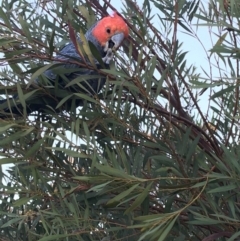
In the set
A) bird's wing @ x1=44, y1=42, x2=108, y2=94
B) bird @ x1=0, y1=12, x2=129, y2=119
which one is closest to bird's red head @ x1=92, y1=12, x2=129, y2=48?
bird @ x1=0, y1=12, x2=129, y2=119

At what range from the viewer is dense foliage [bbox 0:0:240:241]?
0.79 meters

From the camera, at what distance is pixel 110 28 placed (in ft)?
3.81

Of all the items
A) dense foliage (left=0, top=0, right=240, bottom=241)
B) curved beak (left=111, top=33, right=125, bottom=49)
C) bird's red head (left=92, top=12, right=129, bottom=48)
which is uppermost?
bird's red head (left=92, top=12, right=129, bottom=48)

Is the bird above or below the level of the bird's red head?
below

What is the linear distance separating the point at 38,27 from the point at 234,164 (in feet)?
1.85

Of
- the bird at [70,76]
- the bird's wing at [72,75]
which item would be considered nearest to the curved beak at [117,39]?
the bird at [70,76]

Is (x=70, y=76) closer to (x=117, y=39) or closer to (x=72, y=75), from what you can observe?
(x=72, y=75)

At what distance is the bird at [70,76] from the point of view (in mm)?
850

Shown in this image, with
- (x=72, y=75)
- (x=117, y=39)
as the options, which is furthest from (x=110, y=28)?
(x=72, y=75)

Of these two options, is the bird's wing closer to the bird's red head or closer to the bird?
the bird

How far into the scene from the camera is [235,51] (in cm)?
77

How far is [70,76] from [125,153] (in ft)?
0.64

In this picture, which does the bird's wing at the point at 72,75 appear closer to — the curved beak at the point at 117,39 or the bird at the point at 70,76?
the bird at the point at 70,76

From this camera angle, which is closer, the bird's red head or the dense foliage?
the dense foliage
